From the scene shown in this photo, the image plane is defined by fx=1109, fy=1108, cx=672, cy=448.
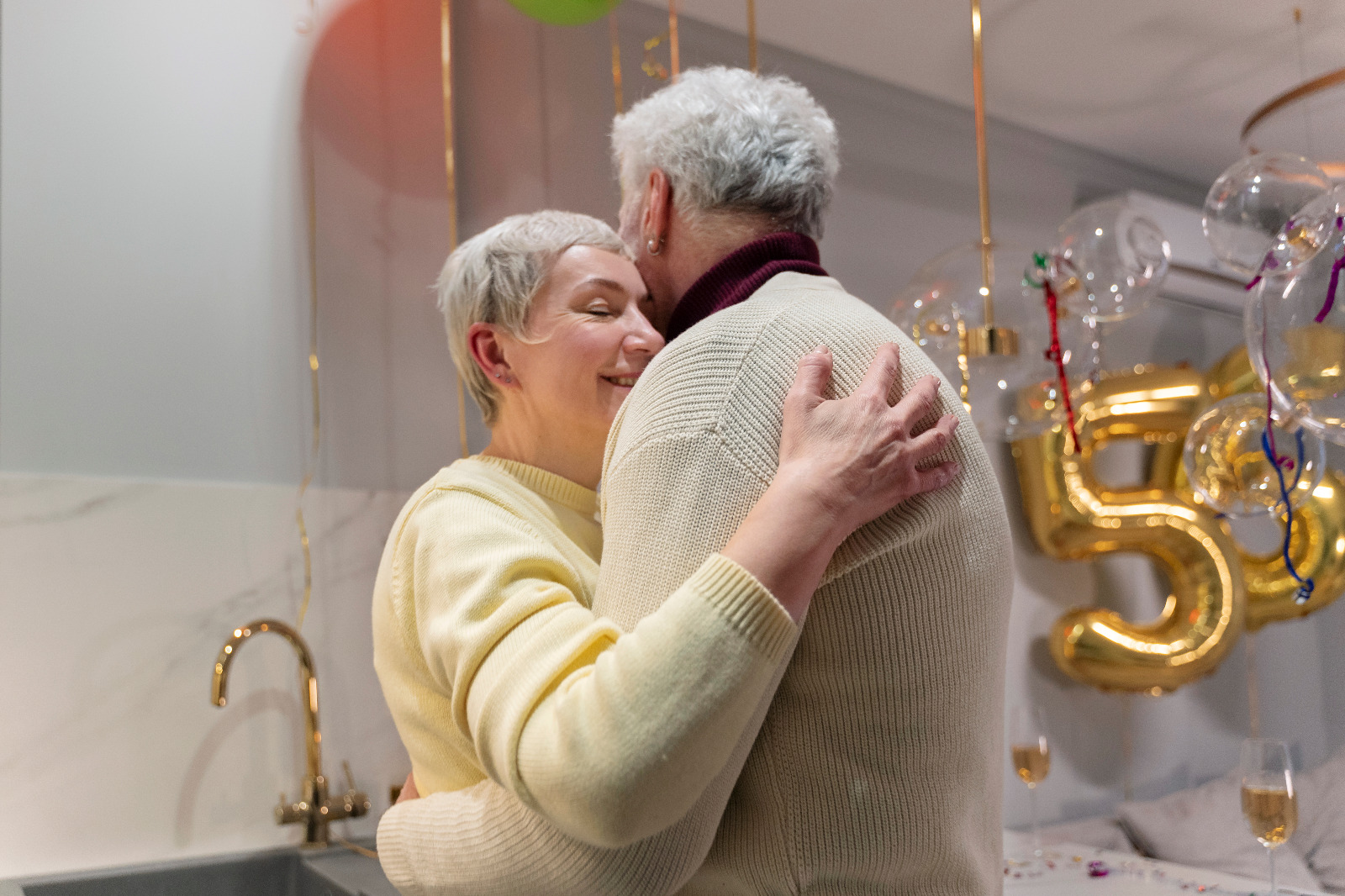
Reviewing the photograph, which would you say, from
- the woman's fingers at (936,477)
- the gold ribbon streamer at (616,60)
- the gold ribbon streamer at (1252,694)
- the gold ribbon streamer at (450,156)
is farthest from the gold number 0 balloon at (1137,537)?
the woman's fingers at (936,477)

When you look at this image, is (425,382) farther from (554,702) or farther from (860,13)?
(554,702)

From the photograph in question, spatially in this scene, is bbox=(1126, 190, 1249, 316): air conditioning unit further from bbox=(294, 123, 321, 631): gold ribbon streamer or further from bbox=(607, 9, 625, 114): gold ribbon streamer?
bbox=(294, 123, 321, 631): gold ribbon streamer

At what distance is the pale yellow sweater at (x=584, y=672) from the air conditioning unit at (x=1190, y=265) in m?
2.77

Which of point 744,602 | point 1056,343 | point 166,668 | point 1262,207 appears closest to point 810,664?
point 744,602

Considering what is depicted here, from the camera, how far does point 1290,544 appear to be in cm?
266

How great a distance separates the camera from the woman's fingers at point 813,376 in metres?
0.72

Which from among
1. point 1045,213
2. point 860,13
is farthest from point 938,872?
point 1045,213

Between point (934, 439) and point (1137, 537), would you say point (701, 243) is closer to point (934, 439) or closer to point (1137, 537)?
point (934, 439)

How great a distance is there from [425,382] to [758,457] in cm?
151

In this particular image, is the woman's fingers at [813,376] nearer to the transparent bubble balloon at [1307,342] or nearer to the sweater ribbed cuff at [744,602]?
the sweater ribbed cuff at [744,602]

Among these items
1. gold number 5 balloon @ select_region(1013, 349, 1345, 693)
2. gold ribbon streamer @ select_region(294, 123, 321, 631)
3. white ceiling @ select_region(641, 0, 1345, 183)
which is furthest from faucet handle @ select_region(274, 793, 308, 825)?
gold number 5 balloon @ select_region(1013, 349, 1345, 693)

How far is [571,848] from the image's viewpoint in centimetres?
73

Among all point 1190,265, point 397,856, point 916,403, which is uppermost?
point 1190,265

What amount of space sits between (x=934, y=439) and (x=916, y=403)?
3 cm
